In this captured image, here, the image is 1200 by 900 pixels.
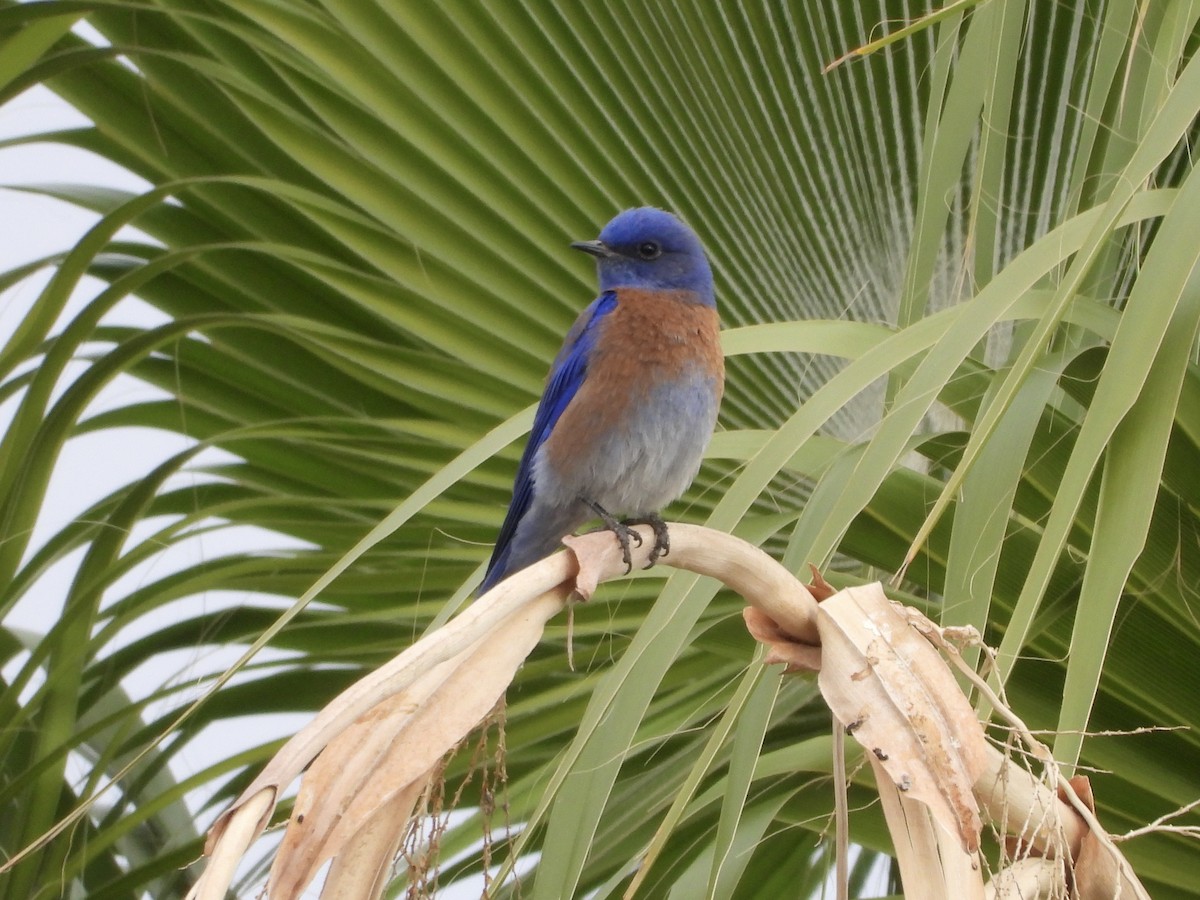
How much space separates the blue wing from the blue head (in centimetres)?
13

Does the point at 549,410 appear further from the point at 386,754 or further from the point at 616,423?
the point at 386,754

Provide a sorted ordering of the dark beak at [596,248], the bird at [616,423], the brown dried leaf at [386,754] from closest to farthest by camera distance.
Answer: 1. the brown dried leaf at [386,754]
2. the bird at [616,423]
3. the dark beak at [596,248]

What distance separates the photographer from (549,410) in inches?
67.3

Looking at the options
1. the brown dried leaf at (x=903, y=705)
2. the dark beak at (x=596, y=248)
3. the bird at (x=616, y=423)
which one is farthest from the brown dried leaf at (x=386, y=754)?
the dark beak at (x=596, y=248)

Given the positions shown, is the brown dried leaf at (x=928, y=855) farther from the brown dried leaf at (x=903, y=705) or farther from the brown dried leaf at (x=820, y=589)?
the brown dried leaf at (x=820, y=589)

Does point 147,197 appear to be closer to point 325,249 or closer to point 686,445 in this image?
point 325,249

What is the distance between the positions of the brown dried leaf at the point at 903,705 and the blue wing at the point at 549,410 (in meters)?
1.06

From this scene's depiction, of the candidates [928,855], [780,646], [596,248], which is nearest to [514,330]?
[596,248]

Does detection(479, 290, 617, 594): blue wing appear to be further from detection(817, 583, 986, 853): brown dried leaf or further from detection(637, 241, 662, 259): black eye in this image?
detection(817, 583, 986, 853): brown dried leaf

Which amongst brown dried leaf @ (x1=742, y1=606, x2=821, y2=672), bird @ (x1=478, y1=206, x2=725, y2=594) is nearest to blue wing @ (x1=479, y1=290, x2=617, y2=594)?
bird @ (x1=478, y1=206, x2=725, y2=594)

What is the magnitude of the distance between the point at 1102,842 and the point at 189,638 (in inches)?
66.0

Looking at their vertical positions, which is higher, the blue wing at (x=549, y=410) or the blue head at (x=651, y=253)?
the blue head at (x=651, y=253)

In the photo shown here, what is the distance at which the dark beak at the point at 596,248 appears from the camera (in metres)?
1.80

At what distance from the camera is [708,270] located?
1.89 meters
